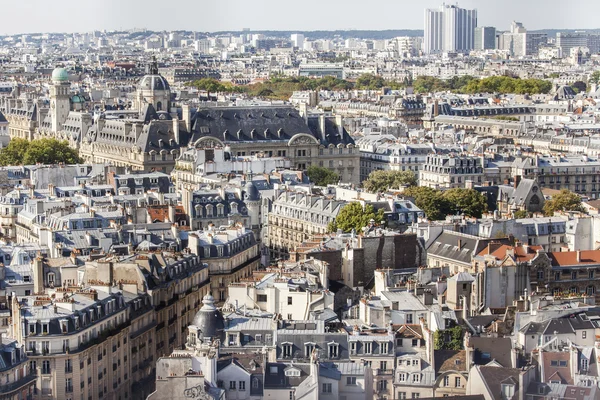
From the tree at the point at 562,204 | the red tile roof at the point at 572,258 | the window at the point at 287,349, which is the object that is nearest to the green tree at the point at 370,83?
the tree at the point at 562,204

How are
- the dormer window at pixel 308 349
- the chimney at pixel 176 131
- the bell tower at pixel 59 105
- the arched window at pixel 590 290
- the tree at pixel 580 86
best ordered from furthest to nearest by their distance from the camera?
the tree at pixel 580 86 < the bell tower at pixel 59 105 < the chimney at pixel 176 131 < the arched window at pixel 590 290 < the dormer window at pixel 308 349

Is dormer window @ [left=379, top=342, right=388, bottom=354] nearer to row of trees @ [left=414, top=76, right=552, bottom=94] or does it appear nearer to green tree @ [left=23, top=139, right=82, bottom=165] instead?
green tree @ [left=23, top=139, right=82, bottom=165]

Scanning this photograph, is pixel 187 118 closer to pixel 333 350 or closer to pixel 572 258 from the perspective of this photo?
pixel 572 258

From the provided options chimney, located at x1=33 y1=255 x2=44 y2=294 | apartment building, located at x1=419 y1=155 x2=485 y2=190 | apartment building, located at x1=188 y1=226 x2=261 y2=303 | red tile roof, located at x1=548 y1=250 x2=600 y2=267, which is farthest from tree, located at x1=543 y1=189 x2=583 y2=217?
chimney, located at x1=33 y1=255 x2=44 y2=294

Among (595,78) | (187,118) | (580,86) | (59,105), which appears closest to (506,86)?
(580,86)

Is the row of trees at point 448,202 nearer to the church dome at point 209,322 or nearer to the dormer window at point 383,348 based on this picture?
the dormer window at point 383,348

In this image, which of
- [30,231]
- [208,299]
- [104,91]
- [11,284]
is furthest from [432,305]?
[104,91]

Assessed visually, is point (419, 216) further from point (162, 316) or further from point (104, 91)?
point (104, 91)
